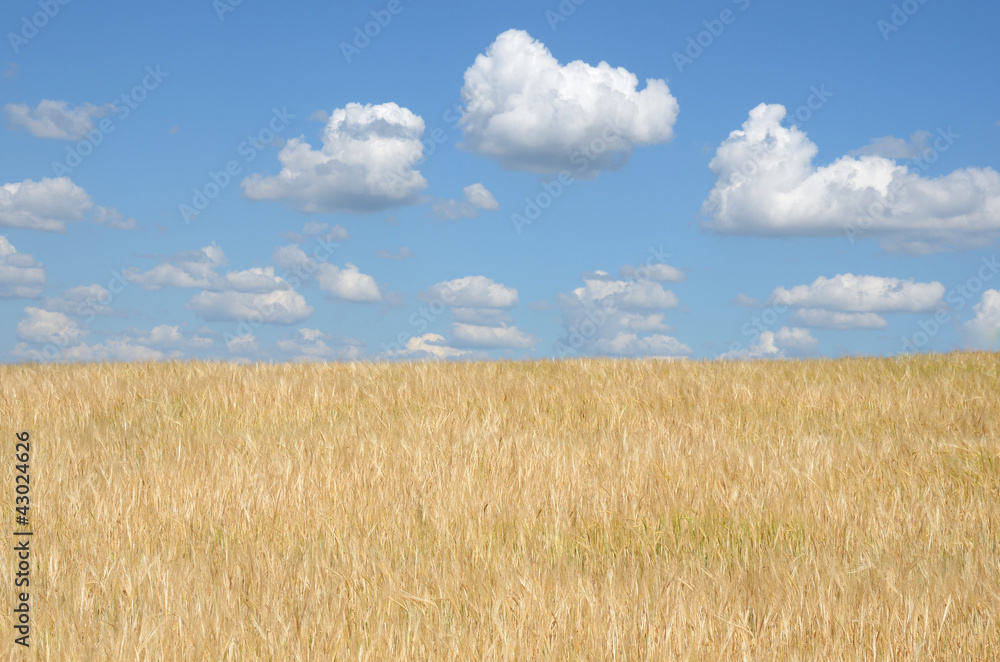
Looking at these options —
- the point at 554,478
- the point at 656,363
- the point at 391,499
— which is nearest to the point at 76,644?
the point at 391,499

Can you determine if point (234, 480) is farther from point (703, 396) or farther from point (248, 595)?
point (703, 396)

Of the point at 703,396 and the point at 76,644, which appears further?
the point at 703,396

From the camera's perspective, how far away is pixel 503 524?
454cm

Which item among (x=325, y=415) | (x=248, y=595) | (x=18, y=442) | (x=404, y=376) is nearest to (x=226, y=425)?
(x=325, y=415)

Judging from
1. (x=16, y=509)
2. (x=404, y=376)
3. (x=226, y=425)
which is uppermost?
(x=404, y=376)

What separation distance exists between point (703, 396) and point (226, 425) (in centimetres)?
576

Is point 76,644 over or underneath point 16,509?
underneath

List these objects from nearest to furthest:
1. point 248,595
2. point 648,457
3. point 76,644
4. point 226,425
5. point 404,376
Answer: point 76,644 → point 248,595 → point 648,457 → point 226,425 → point 404,376

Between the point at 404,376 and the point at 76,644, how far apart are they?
707cm

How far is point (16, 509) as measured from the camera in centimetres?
503

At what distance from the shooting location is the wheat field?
3.02 metres

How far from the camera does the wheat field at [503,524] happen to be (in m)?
3.02

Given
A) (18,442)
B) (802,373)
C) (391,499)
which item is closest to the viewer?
(391,499)

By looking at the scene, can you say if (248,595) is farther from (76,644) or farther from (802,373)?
(802,373)
